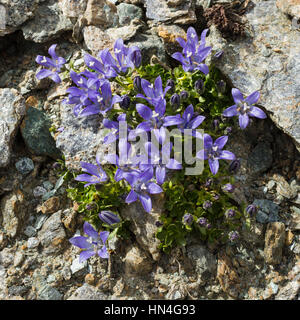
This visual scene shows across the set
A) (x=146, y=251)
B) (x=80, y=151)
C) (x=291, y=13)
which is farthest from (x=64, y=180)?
(x=291, y=13)

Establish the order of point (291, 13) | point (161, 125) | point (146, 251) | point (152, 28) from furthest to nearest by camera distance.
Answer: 1. point (152, 28)
2. point (291, 13)
3. point (146, 251)
4. point (161, 125)

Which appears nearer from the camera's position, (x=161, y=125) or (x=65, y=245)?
(x=161, y=125)

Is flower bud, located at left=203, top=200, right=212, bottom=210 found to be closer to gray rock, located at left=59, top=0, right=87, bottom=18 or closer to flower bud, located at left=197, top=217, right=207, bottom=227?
flower bud, located at left=197, top=217, right=207, bottom=227

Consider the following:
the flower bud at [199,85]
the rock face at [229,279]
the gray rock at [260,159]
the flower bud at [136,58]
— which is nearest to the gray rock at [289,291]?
the rock face at [229,279]

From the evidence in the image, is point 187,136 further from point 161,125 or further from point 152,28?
point 152,28

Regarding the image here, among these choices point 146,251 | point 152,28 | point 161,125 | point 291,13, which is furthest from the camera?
point 152,28

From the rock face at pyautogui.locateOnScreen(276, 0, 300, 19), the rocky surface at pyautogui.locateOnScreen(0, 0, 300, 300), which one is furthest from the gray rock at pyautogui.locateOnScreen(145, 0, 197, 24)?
the rock face at pyautogui.locateOnScreen(276, 0, 300, 19)

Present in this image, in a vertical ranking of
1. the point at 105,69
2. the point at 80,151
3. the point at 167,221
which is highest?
the point at 105,69

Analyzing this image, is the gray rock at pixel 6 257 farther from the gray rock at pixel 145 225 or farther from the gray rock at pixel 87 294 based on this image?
→ the gray rock at pixel 145 225
